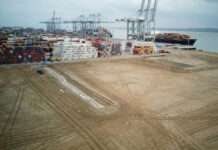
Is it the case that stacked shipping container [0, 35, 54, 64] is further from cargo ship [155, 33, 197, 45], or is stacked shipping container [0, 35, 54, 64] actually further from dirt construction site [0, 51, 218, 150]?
cargo ship [155, 33, 197, 45]

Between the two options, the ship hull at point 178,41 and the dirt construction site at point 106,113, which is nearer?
the dirt construction site at point 106,113

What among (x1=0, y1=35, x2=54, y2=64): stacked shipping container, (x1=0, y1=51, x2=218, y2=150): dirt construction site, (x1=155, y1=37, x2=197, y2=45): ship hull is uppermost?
(x1=155, y1=37, x2=197, y2=45): ship hull

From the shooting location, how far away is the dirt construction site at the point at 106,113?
710cm

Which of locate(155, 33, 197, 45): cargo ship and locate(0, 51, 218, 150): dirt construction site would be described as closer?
locate(0, 51, 218, 150): dirt construction site

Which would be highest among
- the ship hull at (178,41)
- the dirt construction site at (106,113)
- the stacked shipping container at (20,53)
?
the ship hull at (178,41)

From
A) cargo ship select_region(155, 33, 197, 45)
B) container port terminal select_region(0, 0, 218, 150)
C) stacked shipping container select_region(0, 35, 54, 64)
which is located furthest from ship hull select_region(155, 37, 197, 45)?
stacked shipping container select_region(0, 35, 54, 64)

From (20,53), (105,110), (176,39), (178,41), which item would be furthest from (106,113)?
(176,39)

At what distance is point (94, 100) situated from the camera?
11445mm

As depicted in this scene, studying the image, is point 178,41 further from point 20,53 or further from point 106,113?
point 106,113

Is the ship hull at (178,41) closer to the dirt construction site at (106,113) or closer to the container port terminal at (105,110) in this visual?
the container port terminal at (105,110)

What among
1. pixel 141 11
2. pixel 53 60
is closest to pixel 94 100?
pixel 53 60

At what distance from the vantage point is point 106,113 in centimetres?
968

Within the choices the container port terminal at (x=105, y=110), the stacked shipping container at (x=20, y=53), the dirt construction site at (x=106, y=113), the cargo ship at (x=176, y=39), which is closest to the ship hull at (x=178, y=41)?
the cargo ship at (x=176, y=39)

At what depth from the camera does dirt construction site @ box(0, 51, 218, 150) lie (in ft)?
23.3
